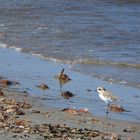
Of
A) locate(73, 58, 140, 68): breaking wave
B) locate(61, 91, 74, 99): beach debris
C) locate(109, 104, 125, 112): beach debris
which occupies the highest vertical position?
locate(61, 91, 74, 99): beach debris

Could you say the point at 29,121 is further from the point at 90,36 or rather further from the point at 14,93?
the point at 90,36

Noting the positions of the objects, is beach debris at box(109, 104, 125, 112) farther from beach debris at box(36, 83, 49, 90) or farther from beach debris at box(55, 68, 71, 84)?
beach debris at box(55, 68, 71, 84)

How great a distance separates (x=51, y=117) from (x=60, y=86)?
2.88 metres

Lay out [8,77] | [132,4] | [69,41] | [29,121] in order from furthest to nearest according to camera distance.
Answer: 1. [132,4]
2. [69,41]
3. [8,77]
4. [29,121]

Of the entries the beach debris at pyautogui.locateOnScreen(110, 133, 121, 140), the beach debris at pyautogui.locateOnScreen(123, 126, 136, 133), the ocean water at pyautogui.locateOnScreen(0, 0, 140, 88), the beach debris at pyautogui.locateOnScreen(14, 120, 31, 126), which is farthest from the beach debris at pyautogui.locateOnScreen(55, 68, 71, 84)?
the beach debris at pyautogui.locateOnScreen(110, 133, 121, 140)

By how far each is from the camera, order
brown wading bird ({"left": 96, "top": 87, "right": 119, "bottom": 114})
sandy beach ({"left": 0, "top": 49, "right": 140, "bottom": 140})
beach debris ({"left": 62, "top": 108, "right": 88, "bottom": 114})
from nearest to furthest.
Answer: sandy beach ({"left": 0, "top": 49, "right": 140, "bottom": 140}) → beach debris ({"left": 62, "top": 108, "right": 88, "bottom": 114}) → brown wading bird ({"left": 96, "top": 87, "right": 119, "bottom": 114})

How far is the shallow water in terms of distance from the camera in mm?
10155

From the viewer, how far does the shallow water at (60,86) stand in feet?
33.3

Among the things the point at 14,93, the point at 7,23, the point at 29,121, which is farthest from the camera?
the point at 7,23

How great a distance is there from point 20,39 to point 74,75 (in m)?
5.17

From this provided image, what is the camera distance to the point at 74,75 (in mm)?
13023

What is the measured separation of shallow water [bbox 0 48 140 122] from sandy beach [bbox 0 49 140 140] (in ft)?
0.05

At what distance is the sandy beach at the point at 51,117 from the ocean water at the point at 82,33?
5.57 feet

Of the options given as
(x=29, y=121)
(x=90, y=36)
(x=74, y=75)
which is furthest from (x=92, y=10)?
(x=29, y=121)
